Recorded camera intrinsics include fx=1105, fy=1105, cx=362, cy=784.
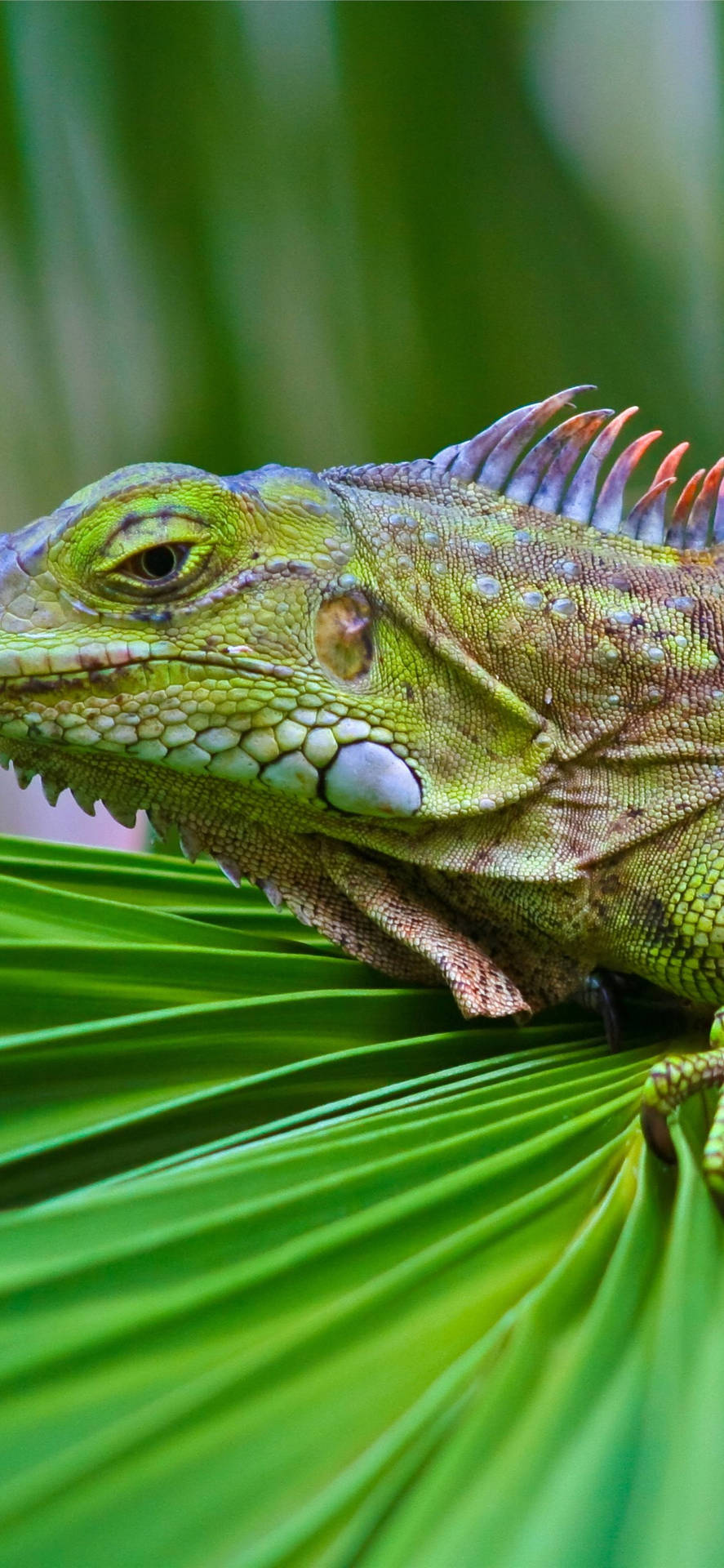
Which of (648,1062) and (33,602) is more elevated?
(33,602)

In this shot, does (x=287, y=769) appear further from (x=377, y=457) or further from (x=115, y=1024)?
(x=377, y=457)

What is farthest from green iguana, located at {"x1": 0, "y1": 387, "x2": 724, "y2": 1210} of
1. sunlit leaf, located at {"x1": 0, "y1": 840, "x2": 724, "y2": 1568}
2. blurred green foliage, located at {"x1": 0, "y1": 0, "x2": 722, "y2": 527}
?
blurred green foliage, located at {"x1": 0, "y1": 0, "x2": 722, "y2": 527}

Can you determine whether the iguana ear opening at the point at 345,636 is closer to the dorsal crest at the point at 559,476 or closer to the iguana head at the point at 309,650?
the iguana head at the point at 309,650

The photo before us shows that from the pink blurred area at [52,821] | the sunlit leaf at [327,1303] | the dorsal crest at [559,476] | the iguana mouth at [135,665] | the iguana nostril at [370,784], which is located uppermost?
the dorsal crest at [559,476]

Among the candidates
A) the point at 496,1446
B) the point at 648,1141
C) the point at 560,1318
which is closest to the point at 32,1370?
the point at 496,1446

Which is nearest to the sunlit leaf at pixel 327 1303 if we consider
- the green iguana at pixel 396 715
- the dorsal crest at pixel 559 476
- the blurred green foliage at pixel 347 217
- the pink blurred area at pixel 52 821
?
the green iguana at pixel 396 715

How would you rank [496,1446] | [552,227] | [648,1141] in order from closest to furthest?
[496,1446]
[648,1141]
[552,227]

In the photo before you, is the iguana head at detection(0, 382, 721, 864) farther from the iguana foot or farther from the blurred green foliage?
the blurred green foliage
